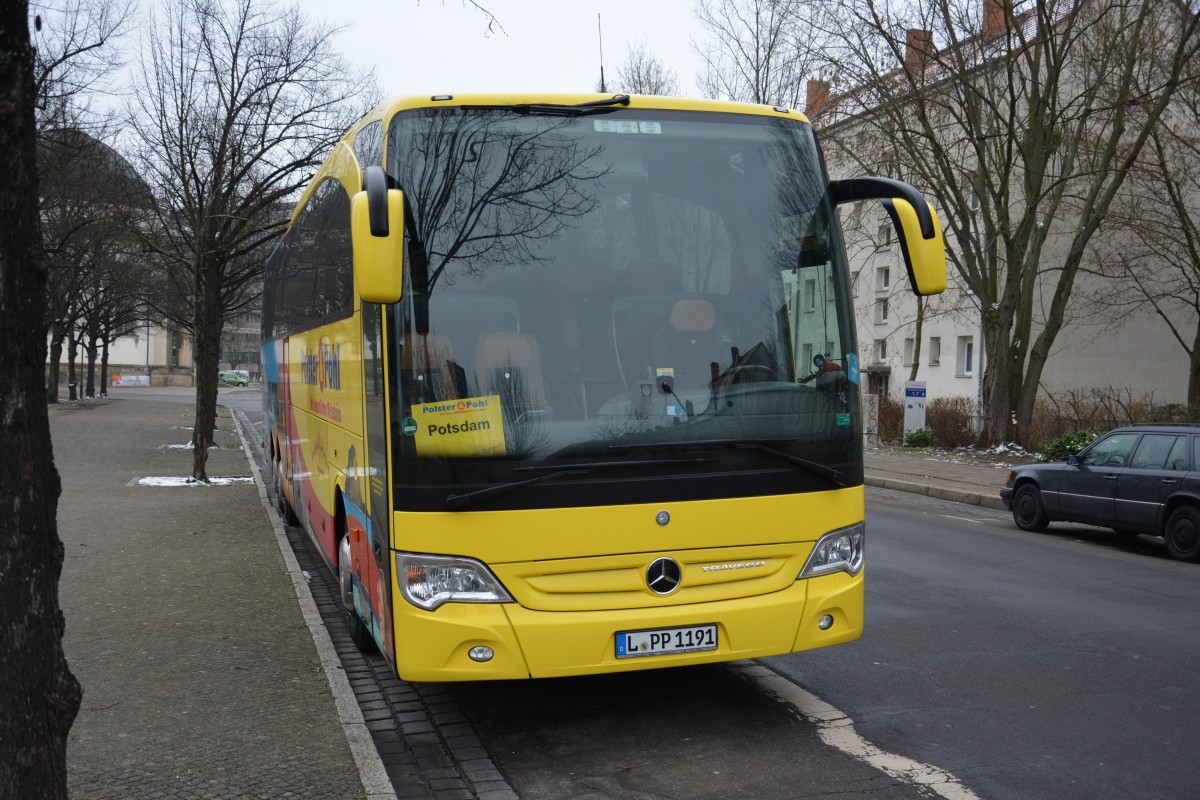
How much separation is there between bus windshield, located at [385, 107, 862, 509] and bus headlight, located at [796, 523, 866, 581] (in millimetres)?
282

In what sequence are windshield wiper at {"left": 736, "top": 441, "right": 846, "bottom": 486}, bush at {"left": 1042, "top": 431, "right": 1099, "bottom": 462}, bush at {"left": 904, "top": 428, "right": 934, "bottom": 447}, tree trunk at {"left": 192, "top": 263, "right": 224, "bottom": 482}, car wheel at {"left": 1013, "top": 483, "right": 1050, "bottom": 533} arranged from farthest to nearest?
1. bush at {"left": 904, "top": 428, "right": 934, "bottom": 447}
2. bush at {"left": 1042, "top": 431, "right": 1099, "bottom": 462}
3. tree trunk at {"left": 192, "top": 263, "right": 224, "bottom": 482}
4. car wheel at {"left": 1013, "top": 483, "right": 1050, "bottom": 533}
5. windshield wiper at {"left": 736, "top": 441, "right": 846, "bottom": 486}

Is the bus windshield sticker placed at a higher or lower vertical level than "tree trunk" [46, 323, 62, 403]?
lower

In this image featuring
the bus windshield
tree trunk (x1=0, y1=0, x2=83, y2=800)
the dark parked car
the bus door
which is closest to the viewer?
tree trunk (x1=0, y1=0, x2=83, y2=800)

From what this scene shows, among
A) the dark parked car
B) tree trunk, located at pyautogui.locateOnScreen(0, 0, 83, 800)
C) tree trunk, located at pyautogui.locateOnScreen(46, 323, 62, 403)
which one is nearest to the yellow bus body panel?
tree trunk, located at pyautogui.locateOnScreen(0, 0, 83, 800)

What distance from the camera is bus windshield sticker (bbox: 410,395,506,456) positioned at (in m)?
5.21

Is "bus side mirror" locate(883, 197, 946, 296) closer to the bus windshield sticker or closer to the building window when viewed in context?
the bus windshield sticker

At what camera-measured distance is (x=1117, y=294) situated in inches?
1465

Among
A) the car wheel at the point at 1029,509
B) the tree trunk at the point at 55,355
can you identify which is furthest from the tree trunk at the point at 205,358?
the tree trunk at the point at 55,355

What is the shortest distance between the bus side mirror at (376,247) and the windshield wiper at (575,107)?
41.7 inches

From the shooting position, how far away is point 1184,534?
41.9ft

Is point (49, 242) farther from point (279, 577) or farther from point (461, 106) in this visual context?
point (461, 106)

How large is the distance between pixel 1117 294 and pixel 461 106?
36.1 meters

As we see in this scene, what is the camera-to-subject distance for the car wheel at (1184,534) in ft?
41.4

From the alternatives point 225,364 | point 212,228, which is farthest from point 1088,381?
point 225,364
